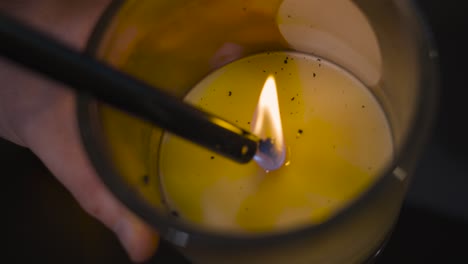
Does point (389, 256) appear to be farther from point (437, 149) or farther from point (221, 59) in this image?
point (221, 59)

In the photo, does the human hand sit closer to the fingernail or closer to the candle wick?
the fingernail

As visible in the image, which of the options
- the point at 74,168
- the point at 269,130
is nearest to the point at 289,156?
the point at 269,130

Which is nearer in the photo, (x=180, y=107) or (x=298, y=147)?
(x=180, y=107)

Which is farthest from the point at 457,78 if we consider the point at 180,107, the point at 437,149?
the point at 180,107

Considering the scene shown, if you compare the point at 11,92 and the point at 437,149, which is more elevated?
the point at 437,149

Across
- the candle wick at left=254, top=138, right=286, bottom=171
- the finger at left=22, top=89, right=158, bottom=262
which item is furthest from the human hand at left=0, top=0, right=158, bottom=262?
the candle wick at left=254, top=138, right=286, bottom=171

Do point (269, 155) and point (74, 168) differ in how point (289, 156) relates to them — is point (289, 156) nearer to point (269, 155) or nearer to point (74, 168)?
point (269, 155)
